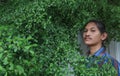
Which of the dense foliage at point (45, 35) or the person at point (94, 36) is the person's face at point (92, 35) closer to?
the person at point (94, 36)

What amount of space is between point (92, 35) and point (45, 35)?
466mm

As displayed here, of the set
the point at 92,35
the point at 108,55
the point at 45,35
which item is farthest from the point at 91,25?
the point at 45,35

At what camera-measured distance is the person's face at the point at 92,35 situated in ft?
9.58

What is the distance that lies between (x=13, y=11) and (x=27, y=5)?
0.23 metres

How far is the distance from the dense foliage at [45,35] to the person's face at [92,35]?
0.47ft

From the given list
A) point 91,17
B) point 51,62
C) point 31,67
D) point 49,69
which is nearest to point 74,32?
point 91,17

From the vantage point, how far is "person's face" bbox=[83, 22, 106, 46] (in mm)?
2921

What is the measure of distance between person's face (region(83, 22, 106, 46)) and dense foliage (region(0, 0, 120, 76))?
14 cm

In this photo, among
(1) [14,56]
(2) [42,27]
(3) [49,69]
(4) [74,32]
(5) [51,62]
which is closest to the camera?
(1) [14,56]

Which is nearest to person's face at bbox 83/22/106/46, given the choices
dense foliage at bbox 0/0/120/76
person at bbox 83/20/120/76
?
person at bbox 83/20/120/76

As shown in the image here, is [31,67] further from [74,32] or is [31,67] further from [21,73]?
[74,32]

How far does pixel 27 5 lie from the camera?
3.07 metres

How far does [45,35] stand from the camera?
9.73 ft

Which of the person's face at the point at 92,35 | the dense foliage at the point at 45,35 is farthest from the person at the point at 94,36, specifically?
the dense foliage at the point at 45,35
